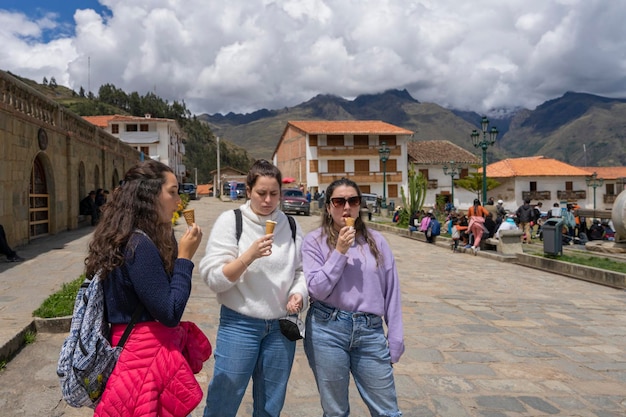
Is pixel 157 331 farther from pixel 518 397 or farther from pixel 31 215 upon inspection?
pixel 31 215

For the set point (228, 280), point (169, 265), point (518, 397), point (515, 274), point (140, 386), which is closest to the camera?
point (140, 386)

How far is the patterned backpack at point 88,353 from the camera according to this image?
1.97 metres

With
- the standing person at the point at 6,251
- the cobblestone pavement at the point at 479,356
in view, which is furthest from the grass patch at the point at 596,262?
the standing person at the point at 6,251

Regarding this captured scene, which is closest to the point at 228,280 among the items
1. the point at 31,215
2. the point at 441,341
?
the point at 441,341

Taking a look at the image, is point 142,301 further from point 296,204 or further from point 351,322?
point 296,204

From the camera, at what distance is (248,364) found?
8.11 feet

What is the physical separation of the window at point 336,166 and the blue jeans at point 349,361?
4627cm

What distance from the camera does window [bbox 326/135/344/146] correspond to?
1917 inches

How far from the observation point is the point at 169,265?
2170 millimetres

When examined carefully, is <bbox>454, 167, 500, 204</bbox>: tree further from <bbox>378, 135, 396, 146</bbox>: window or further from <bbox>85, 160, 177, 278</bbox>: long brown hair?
<bbox>85, 160, 177, 278</bbox>: long brown hair

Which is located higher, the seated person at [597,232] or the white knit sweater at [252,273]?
the white knit sweater at [252,273]

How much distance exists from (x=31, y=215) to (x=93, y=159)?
19.2 feet

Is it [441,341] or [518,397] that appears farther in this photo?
[441,341]

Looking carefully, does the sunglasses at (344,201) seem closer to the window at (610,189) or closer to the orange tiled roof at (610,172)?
the orange tiled roof at (610,172)
